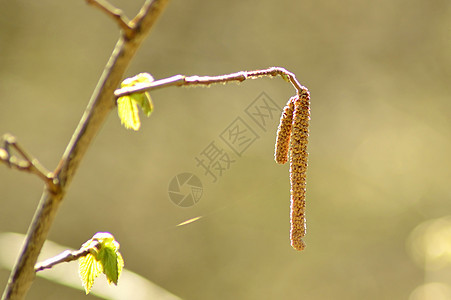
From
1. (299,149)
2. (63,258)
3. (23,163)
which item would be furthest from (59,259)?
(299,149)

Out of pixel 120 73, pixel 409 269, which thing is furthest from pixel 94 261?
pixel 409 269
